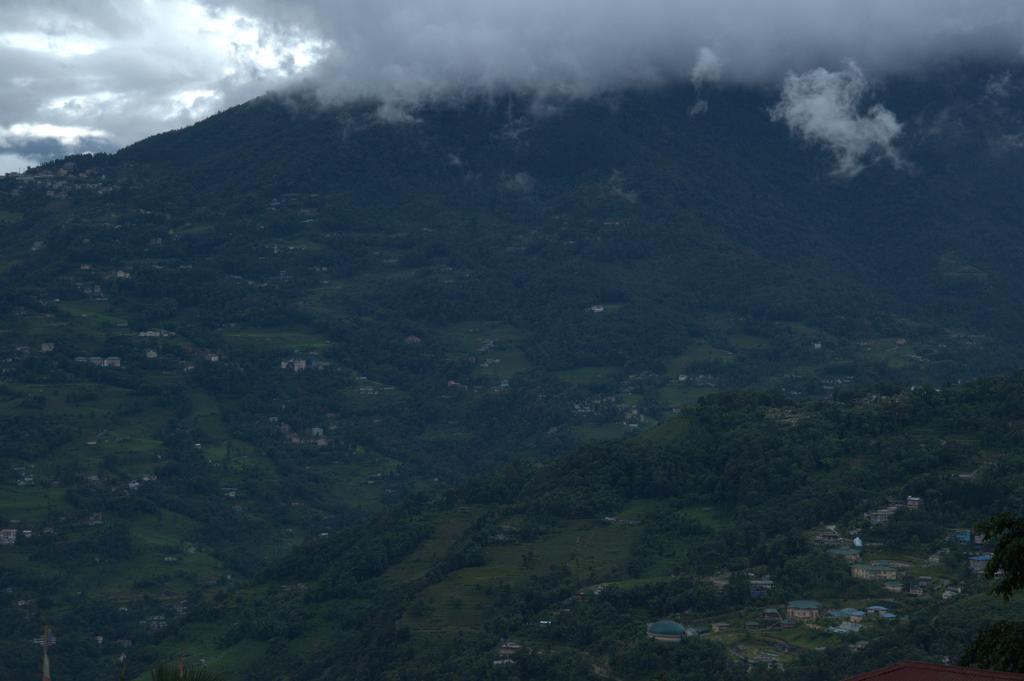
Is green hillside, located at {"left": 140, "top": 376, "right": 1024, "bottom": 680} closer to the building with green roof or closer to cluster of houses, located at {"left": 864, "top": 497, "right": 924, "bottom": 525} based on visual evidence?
cluster of houses, located at {"left": 864, "top": 497, "right": 924, "bottom": 525}

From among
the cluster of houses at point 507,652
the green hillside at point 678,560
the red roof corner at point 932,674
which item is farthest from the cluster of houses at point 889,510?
the red roof corner at point 932,674

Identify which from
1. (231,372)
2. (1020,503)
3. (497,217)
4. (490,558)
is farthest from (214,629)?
(497,217)

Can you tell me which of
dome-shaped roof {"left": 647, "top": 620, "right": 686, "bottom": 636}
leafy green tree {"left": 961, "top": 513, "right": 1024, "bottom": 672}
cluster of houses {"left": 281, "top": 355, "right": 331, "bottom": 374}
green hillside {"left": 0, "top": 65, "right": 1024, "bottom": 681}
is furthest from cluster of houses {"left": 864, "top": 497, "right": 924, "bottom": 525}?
cluster of houses {"left": 281, "top": 355, "right": 331, "bottom": 374}

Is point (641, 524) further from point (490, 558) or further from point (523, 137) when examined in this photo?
point (523, 137)

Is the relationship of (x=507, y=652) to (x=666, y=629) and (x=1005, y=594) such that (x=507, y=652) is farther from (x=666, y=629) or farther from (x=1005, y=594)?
(x=1005, y=594)

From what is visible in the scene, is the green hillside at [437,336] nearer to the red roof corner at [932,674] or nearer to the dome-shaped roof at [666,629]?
the dome-shaped roof at [666,629]

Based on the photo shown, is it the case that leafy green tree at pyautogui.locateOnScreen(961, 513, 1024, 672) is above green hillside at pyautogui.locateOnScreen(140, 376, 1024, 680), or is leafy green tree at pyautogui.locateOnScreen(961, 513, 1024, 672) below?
above

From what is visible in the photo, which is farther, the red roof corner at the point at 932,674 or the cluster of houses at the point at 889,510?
the cluster of houses at the point at 889,510
